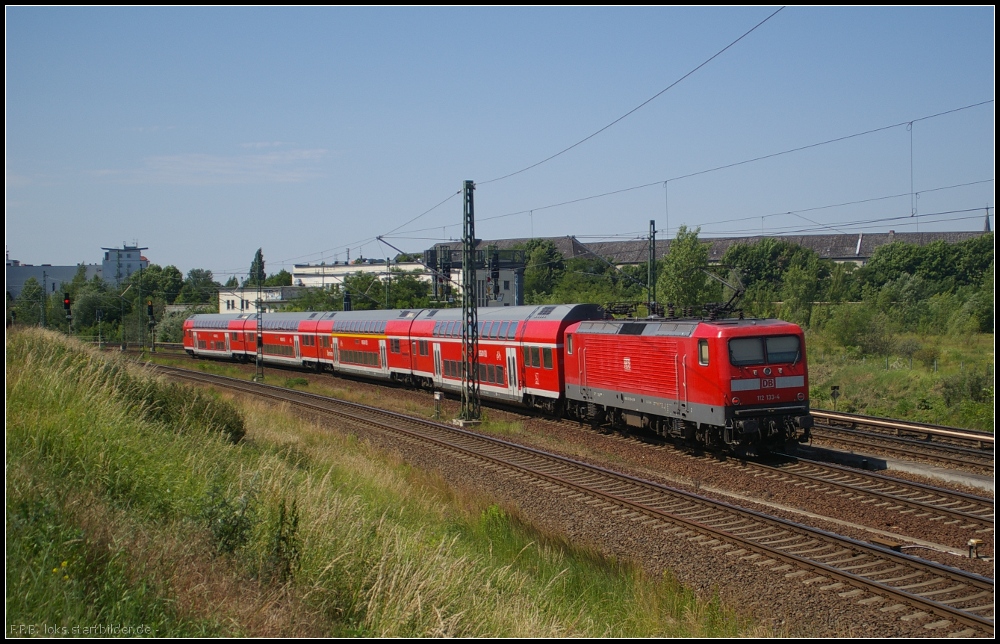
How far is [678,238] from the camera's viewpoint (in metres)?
59.6

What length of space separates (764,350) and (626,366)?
4.30m

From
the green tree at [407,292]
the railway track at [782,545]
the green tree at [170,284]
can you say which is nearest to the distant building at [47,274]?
the green tree at [170,284]

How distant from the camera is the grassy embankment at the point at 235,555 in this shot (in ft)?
19.7

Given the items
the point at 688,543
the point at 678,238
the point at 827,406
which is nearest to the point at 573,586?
the point at 688,543

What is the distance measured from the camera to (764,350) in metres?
17.6

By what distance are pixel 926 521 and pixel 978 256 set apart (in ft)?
241

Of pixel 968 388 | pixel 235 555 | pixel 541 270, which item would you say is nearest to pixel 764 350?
pixel 235 555

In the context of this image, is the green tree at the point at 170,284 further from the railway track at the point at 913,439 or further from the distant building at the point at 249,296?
the railway track at the point at 913,439

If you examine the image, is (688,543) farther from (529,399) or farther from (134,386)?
(529,399)

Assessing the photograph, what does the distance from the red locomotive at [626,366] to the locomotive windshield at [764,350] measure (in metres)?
0.02

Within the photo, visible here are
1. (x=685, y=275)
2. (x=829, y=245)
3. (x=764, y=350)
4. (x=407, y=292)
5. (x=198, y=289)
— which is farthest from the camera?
(x=829, y=245)

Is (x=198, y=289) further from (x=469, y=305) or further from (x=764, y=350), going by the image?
(x=764, y=350)

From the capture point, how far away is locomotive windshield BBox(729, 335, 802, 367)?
17344 millimetres

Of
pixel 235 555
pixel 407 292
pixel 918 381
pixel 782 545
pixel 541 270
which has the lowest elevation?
pixel 918 381
